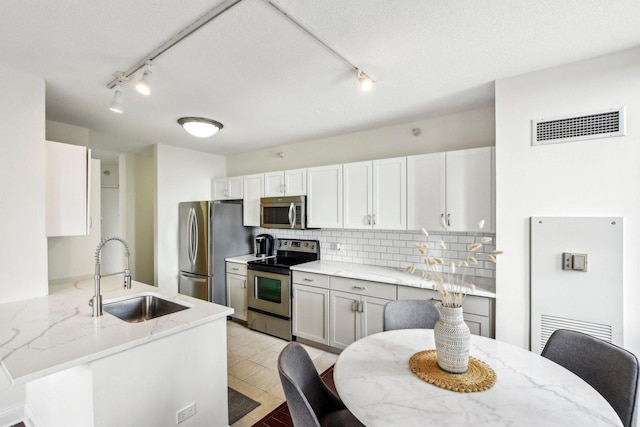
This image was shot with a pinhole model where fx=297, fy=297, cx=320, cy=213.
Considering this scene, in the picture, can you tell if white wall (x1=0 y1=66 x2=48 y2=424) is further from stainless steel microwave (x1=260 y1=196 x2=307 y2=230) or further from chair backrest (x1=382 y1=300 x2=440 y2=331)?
chair backrest (x1=382 y1=300 x2=440 y2=331)

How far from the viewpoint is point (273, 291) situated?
3637 millimetres

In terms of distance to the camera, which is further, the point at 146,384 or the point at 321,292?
the point at 321,292

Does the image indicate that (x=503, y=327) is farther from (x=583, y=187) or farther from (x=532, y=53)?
(x=532, y=53)

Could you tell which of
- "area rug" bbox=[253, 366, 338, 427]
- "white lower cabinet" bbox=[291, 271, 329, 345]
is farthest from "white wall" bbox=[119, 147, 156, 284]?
"area rug" bbox=[253, 366, 338, 427]

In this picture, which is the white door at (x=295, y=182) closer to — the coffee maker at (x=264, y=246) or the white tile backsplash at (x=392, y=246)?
Result: the white tile backsplash at (x=392, y=246)

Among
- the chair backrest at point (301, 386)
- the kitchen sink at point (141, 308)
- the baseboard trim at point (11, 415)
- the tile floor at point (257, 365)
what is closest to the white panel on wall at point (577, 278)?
the chair backrest at point (301, 386)

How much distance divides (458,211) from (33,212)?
3.38 metres

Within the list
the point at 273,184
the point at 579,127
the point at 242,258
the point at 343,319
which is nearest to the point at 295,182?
the point at 273,184

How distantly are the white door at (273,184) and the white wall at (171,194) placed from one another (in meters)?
1.26

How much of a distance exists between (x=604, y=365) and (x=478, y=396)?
30.4 inches

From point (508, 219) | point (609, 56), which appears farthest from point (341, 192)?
point (609, 56)

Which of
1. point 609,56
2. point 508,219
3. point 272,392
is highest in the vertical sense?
point 609,56

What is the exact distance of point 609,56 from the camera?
6.31 feet

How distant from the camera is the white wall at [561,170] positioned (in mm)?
1859
